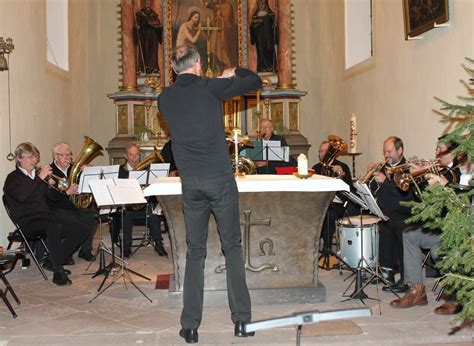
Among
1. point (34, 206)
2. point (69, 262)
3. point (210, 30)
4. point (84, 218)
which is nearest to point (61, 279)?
point (34, 206)

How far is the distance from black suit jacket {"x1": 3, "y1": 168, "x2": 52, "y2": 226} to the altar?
77.8 inches

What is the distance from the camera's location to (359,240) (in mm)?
6074

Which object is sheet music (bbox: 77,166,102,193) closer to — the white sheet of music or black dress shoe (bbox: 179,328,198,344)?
the white sheet of music

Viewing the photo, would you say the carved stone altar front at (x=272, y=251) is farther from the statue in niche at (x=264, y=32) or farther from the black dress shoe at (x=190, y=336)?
the statue in niche at (x=264, y=32)

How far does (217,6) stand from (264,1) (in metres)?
0.97

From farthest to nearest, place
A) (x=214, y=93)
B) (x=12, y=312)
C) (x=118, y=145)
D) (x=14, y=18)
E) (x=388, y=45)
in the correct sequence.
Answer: (x=118, y=145)
(x=388, y=45)
(x=14, y=18)
(x=12, y=312)
(x=214, y=93)

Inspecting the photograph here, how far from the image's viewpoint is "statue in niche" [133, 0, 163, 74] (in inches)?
499

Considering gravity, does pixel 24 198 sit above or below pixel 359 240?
above

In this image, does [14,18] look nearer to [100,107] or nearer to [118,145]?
[118,145]

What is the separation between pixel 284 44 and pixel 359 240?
24.3ft

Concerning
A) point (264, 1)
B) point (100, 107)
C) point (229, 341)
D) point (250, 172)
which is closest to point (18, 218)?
point (250, 172)

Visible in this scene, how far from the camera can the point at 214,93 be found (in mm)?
4145

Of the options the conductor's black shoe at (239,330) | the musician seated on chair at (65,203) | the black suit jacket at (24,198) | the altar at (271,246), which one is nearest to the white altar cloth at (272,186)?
the altar at (271,246)

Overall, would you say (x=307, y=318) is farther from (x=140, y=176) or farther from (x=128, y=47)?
(x=128, y=47)
